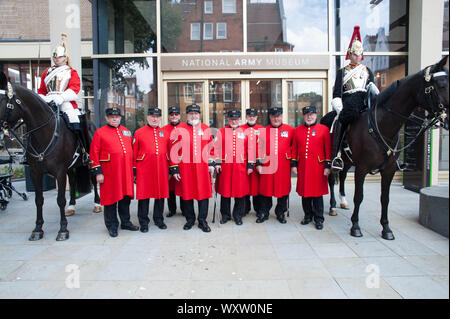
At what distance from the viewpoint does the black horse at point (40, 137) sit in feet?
13.6

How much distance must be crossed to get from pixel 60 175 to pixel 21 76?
27.3ft

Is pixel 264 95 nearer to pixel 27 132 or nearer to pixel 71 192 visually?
pixel 71 192

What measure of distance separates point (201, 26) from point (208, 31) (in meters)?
0.24

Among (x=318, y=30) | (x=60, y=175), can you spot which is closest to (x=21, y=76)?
(x=60, y=175)

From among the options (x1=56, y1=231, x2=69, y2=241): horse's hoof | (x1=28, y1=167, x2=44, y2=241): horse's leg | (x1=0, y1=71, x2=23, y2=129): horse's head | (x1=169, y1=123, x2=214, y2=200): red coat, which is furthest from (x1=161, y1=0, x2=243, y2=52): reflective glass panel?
(x1=56, y1=231, x2=69, y2=241): horse's hoof

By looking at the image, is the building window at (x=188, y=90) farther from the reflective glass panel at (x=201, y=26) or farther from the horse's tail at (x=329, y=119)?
the horse's tail at (x=329, y=119)

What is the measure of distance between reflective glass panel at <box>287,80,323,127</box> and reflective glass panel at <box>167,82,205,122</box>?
2521 millimetres

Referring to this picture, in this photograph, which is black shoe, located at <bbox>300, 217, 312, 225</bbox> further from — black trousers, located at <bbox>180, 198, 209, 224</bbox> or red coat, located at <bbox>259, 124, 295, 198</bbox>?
black trousers, located at <bbox>180, 198, 209, 224</bbox>

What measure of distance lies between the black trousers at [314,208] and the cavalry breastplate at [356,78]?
1.76 meters

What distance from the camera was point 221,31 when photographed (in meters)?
8.51

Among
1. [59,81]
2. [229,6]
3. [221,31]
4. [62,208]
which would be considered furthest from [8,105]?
[229,6]

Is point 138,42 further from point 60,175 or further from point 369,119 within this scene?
point 369,119

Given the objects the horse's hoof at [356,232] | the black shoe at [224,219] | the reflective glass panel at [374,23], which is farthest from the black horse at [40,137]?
the reflective glass panel at [374,23]

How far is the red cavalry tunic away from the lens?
488 centimetres
